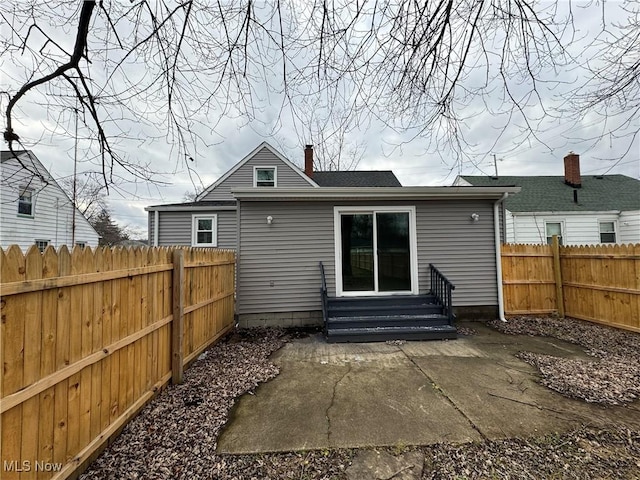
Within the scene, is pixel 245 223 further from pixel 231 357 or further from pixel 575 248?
pixel 575 248

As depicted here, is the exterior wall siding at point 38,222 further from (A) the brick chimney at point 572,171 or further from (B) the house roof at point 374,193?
(A) the brick chimney at point 572,171

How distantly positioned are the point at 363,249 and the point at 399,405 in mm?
3675

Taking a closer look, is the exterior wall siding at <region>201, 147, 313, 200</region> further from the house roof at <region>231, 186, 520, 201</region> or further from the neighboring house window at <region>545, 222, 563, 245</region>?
the neighboring house window at <region>545, 222, 563, 245</region>

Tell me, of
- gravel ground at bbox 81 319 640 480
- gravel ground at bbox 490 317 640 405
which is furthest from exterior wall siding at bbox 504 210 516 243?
gravel ground at bbox 81 319 640 480

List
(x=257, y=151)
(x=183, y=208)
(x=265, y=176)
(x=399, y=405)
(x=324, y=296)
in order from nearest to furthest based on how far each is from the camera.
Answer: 1. (x=399, y=405)
2. (x=324, y=296)
3. (x=183, y=208)
4. (x=257, y=151)
5. (x=265, y=176)

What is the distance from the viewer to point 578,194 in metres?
12.6

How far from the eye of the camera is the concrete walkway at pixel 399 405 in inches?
98.4

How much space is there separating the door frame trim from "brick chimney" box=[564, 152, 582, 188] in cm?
1172

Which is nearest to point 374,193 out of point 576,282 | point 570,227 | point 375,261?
point 375,261

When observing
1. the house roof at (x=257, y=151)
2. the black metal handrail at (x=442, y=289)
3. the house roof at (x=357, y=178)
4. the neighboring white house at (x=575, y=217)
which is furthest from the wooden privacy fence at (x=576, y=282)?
the house roof at (x=257, y=151)

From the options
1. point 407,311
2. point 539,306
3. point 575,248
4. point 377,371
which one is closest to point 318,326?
point 407,311

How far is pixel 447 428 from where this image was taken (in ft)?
8.50

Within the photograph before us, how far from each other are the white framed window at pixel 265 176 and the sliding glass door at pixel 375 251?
6.93 m

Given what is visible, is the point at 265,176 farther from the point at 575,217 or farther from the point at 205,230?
the point at 575,217
